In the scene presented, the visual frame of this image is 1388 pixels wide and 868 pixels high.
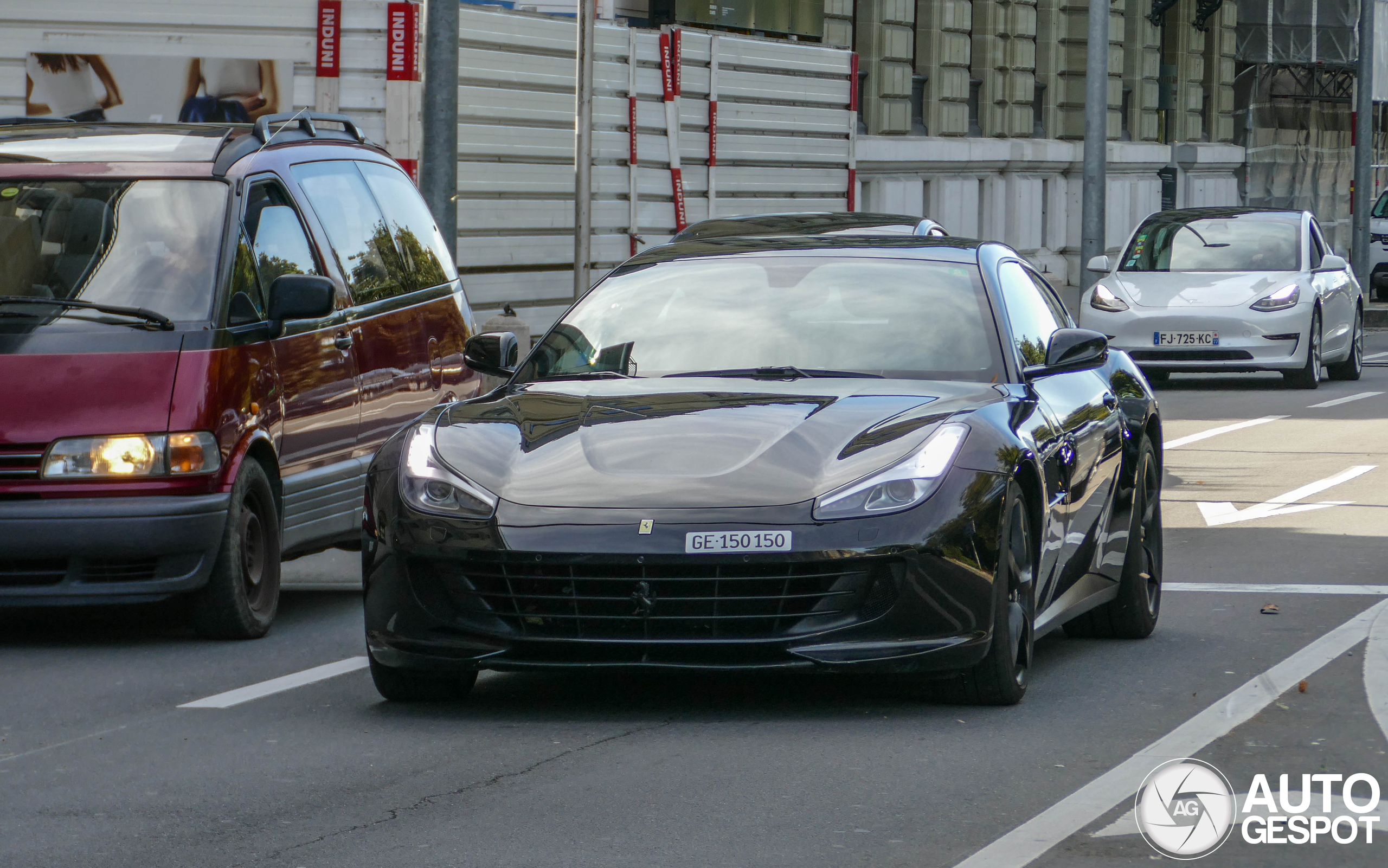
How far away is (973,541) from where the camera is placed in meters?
6.15

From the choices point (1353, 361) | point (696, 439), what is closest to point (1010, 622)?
point (696, 439)

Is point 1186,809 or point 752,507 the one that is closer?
point 1186,809

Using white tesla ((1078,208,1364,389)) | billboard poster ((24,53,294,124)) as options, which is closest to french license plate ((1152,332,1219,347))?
white tesla ((1078,208,1364,389))

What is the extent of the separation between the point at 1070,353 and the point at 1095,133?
2060 centimetres

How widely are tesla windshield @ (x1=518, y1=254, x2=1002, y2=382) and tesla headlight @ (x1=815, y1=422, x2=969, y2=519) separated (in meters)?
0.76

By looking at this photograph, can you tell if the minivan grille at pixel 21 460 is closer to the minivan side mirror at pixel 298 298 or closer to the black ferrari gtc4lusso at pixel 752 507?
the minivan side mirror at pixel 298 298

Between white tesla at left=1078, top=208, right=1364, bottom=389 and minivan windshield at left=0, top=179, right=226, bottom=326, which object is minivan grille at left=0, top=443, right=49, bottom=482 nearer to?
minivan windshield at left=0, top=179, right=226, bottom=326

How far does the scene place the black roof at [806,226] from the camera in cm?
798

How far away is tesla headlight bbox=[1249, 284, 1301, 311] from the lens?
20750 mm

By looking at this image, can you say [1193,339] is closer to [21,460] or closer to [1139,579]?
[1139,579]

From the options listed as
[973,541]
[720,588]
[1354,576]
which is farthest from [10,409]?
[1354,576]

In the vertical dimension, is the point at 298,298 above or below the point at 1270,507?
above

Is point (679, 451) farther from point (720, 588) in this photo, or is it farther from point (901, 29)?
point (901, 29)

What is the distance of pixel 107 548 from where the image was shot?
25.7 ft
